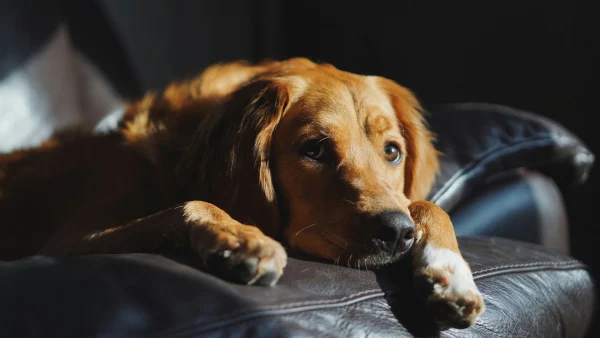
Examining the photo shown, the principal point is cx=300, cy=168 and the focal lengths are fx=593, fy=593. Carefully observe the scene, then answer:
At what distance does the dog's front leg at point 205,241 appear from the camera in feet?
3.95

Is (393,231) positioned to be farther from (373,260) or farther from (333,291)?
(333,291)

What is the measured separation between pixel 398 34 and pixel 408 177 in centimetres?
201

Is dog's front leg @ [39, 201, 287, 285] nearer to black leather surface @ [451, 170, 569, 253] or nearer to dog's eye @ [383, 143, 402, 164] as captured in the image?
dog's eye @ [383, 143, 402, 164]

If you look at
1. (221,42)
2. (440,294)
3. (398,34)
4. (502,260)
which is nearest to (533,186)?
(502,260)

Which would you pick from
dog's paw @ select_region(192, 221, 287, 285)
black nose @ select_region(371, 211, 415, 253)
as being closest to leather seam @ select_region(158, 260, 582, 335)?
dog's paw @ select_region(192, 221, 287, 285)

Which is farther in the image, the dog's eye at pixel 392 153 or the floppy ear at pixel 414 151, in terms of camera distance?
the floppy ear at pixel 414 151

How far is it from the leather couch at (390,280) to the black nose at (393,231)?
0.21 ft

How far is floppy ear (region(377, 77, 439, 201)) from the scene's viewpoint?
7.18 ft

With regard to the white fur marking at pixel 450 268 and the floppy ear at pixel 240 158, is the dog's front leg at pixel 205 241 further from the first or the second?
the white fur marking at pixel 450 268

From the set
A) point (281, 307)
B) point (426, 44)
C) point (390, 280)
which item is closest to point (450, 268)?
point (390, 280)

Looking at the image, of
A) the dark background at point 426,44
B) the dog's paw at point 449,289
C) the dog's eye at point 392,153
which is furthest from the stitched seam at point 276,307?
the dark background at point 426,44

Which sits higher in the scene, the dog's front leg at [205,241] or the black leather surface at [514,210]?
the dog's front leg at [205,241]

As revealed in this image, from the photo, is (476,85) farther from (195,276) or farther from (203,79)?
(195,276)

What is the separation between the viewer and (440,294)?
1344mm
